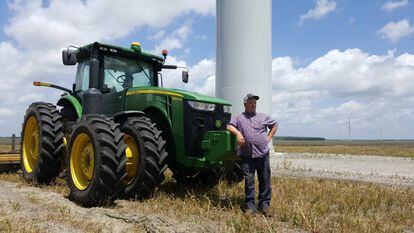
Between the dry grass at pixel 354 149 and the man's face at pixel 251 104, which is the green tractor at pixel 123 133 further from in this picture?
the dry grass at pixel 354 149

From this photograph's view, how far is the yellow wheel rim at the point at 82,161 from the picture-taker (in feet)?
20.9

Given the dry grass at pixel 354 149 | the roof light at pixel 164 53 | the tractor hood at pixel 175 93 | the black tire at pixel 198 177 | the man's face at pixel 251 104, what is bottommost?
the dry grass at pixel 354 149

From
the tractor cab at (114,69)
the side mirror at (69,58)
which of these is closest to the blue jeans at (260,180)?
the tractor cab at (114,69)

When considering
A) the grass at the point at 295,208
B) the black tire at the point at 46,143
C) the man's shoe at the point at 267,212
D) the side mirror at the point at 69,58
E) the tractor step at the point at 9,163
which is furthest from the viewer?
the tractor step at the point at 9,163

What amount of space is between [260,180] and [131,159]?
1.92m

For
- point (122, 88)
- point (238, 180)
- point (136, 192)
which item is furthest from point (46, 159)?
point (238, 180)

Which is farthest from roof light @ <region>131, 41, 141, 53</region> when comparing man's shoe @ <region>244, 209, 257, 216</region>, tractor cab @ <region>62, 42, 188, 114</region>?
man's shoe @ <region>244, 209, 257, 216</region>

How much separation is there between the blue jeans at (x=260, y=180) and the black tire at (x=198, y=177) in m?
1.50

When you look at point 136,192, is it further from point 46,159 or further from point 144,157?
point 46,159

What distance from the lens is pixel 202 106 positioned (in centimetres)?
674

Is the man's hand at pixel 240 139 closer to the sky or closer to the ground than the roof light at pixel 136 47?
closer to the ground

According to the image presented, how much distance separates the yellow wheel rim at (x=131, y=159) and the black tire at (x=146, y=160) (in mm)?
35

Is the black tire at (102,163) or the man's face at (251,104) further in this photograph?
the man's face at (251,104)

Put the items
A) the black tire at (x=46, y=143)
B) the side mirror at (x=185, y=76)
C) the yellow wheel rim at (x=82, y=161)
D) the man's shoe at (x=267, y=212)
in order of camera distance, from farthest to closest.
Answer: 1. the side mirror at (x=185, y=76)
2. the black tire at (x=46, y=143)
3. the yellow wheel rim at (x=82, y=161)
4. the man's shoe at (x=267, y=212)
